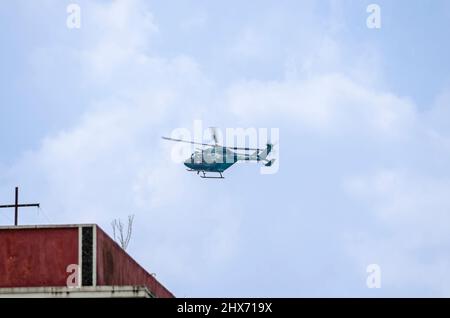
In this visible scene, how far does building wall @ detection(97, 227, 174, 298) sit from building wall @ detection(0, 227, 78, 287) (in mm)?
922

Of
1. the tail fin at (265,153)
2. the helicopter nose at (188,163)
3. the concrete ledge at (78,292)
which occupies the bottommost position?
the concrete ledge at (78,292)

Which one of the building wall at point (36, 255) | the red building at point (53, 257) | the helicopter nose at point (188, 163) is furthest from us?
the helicopter nose at point (188, 163)

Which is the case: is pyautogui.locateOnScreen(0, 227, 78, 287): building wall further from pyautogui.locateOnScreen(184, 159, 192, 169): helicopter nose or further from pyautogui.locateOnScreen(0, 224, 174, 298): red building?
pyautogui.locateOnScreen(184, 159, 192, 169): helicopter nose

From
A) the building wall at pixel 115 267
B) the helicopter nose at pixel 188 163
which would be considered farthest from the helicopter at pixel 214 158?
the building wall at pixel 115 267

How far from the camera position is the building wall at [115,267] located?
37.4 m

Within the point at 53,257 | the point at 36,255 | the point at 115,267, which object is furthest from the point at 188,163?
the point at 53,257

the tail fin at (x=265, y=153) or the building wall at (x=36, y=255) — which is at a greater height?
the tail fin at (x=265, y=153)

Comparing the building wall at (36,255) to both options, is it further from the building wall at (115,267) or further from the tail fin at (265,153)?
the tail fin at (265,153)

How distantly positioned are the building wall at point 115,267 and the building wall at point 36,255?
922mm

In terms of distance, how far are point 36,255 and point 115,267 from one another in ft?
10.7

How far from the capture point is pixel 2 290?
35.6 m
